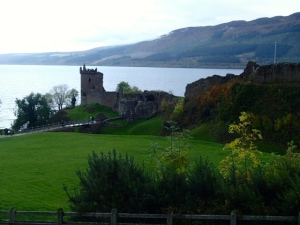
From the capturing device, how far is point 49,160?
30.2m

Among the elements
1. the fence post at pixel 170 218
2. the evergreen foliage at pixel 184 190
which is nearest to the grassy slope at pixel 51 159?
the evergreen foliage at pixel 184 190

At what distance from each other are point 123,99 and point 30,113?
51.4 ft

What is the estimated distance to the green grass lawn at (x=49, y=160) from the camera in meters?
20.0

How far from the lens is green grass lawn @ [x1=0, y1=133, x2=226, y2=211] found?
20.0 meters

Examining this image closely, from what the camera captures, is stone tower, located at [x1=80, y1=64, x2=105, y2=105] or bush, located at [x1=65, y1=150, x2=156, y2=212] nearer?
bush, located at [x1=65, y1=150, x2=156, y2=212]

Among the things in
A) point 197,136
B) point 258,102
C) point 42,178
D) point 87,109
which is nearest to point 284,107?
point 258,102

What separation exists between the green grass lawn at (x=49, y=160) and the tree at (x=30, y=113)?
31908 mm

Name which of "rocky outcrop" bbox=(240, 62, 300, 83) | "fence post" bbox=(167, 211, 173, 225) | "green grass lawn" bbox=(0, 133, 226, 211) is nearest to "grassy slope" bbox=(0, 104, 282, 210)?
"green grass lawn" bbox=(0, 133, 226, 211)

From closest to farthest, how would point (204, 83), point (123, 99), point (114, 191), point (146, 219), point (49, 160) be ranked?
point (146, 219)
point (114, 191)
point (49, 160)
point (204, 83)
point (123, 99)

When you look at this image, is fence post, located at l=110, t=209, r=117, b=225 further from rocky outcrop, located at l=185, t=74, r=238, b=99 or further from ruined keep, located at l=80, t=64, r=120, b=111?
ruined keep, located at l=80, t=64, r=120, b=111

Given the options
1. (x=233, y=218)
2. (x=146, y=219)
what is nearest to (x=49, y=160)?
(x=146, y=219)

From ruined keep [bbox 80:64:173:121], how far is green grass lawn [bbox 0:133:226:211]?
24.1 m

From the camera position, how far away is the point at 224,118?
41688mm

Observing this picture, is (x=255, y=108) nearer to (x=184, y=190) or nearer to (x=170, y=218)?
(x=184, y=190)
